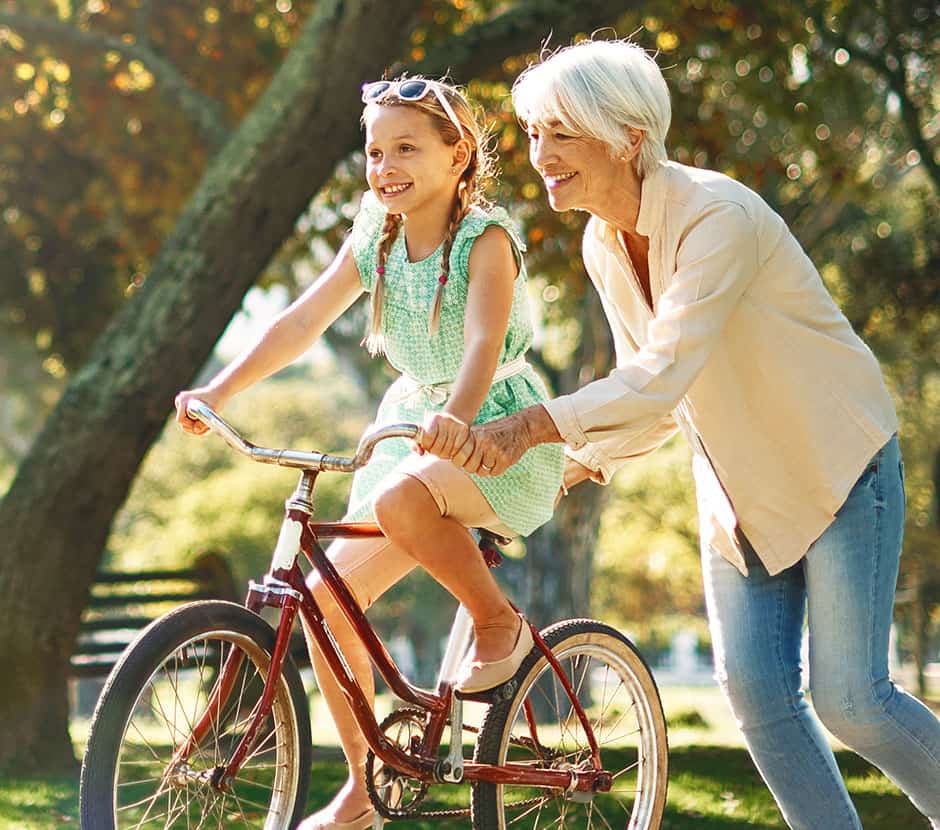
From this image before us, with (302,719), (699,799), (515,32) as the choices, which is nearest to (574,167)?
(302,719)

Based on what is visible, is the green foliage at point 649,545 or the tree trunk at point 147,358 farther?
the green foliage at point 649,545

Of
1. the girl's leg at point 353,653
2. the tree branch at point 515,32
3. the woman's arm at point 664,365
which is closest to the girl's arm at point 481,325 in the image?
the woman's arm at point 664,365

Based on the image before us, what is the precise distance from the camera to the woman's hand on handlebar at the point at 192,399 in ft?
11.2

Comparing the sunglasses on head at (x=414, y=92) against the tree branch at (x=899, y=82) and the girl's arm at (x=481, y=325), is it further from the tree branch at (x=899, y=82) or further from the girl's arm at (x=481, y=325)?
the tree branch at (x=899, y=82)

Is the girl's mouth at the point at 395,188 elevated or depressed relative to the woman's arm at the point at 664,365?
elevated

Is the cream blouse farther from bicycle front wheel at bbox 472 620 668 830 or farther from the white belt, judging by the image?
bicycle front wheel at bbox 472 620 668 830

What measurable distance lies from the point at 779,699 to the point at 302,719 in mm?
1127

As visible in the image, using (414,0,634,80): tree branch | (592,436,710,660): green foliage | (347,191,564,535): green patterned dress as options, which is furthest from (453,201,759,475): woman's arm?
(592,436,710,660): green foliage

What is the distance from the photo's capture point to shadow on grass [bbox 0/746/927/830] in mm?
5344

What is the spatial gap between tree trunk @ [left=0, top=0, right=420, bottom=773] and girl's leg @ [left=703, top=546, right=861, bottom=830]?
5048mm

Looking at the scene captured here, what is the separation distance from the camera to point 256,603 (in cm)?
337

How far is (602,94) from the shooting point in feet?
10.7

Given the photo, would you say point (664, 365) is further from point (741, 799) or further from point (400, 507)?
point (741, 799)

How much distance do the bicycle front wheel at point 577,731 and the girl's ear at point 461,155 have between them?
48.8 inches
